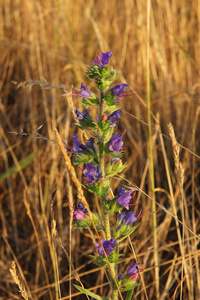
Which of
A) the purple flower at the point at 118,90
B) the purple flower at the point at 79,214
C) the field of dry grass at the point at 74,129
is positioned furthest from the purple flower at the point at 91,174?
the field of dry grass at the point at 74,129

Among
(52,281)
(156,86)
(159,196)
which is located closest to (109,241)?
(52,281)

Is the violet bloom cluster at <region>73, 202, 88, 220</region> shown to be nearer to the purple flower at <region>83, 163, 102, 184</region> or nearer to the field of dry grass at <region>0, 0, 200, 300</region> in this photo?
the purple flower at <region>83, 163, 102, 184</region>

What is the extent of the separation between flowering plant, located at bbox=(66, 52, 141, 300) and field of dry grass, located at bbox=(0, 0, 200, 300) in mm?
700

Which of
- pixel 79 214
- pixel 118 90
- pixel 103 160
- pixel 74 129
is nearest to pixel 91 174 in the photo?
pixel 103 160

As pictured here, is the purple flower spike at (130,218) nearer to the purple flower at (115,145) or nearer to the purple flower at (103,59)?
the purple flower at (115,145)

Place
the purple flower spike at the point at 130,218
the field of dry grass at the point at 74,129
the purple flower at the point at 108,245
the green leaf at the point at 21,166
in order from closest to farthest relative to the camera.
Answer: the purple flower at the point at 108,245
the purple flower spike at the point at 130,218
the field of dry grass at the point at 74,129
the green leaf at the point at 21,166

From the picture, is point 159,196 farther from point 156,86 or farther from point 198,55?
point 198,55

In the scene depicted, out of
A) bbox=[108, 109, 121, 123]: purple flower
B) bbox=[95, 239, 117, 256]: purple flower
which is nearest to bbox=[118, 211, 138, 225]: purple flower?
bbox=[95, 239, 117, 256]: purple flower

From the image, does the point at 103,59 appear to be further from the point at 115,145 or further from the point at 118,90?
the point at 115,145

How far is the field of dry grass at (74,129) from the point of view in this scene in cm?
235

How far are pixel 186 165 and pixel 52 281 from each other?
122cm

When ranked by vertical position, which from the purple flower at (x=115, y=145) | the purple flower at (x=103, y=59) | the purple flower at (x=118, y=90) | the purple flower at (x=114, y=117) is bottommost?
the purple flower at (x=115, y=145)

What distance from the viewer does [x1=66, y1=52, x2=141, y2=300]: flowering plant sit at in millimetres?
1380

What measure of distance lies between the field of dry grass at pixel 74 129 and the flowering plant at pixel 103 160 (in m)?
0.70
